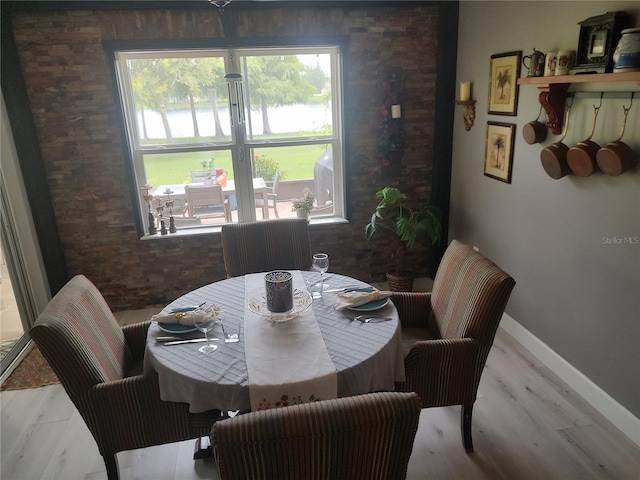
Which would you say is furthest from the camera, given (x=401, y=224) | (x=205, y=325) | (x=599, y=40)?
(x=401, y=224)

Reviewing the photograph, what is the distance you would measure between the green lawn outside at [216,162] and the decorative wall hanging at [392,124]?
53 centimetres

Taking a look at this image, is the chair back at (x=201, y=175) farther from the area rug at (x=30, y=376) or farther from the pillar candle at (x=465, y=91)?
the pillar candle at (x=465, y=91)

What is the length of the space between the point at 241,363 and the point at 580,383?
1973mm

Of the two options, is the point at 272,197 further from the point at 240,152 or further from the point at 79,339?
the point at 79,339

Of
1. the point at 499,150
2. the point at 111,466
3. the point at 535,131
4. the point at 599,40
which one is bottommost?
the point at 111,466

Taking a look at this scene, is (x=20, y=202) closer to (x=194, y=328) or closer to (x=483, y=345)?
(x=194, y=328)

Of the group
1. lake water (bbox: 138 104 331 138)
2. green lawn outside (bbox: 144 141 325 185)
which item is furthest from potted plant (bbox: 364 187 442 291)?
lake water (bbox: 138 104 331 138)

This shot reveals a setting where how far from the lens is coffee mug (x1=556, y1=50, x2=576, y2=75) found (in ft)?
7.36

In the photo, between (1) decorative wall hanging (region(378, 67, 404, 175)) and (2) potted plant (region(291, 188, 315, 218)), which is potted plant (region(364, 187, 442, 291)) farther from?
(2) potted plant (region(291, 188, 315, 218))

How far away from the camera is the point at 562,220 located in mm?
2555

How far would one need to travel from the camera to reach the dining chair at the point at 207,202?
12.1ft

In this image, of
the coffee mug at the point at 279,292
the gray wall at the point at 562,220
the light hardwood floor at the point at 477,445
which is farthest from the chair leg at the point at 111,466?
the gray wall at the point at 562,220

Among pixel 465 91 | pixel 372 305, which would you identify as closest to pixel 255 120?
pixel 465 91

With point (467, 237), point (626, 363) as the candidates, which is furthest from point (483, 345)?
point (467, 237)
